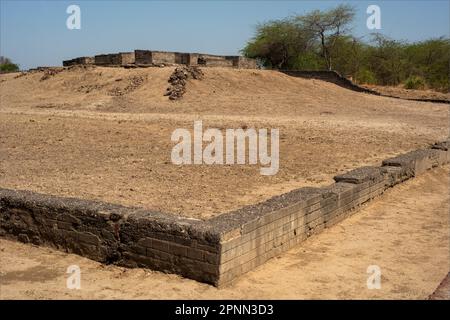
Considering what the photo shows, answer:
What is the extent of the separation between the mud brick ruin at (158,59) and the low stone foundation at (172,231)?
22.9 metres

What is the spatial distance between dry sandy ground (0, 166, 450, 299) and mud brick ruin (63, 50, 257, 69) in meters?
23.2

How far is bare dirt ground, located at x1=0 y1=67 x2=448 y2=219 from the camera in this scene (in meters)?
8.21

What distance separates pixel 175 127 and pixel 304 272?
10.8m

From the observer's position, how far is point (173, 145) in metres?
12.8

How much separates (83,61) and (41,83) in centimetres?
372

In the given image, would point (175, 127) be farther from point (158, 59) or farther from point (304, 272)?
point (158, 59)

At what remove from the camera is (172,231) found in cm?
461

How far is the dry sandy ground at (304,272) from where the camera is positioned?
4.32 m

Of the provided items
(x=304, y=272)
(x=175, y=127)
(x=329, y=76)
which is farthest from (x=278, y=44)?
(x=304, y=272)

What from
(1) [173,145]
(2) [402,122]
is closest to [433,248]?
(1) [173,145]

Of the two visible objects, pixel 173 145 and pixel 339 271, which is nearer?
pixel 339 271
